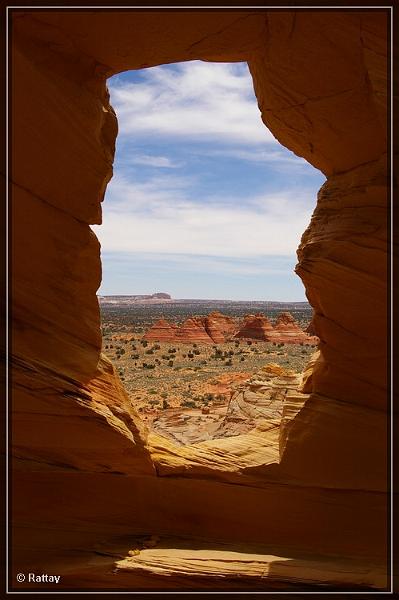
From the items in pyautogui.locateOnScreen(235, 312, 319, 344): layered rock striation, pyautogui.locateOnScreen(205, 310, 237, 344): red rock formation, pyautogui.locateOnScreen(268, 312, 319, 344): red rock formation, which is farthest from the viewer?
pyautogui.locateOnScreen(205, 310, 237, 344): red rock formation

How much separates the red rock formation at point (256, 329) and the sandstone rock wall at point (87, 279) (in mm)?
43993

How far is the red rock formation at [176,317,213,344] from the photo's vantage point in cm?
4866

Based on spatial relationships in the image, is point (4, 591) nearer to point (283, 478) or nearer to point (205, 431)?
point (283, 478)

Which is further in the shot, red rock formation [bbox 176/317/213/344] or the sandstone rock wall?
red rock formation [bbox 176/317/213/344]

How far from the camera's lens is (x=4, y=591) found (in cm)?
634

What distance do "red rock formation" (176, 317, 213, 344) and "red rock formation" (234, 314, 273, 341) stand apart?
181 inches

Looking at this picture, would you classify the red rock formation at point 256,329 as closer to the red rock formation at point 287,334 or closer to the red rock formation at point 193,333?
the red rock formation at point 287,334

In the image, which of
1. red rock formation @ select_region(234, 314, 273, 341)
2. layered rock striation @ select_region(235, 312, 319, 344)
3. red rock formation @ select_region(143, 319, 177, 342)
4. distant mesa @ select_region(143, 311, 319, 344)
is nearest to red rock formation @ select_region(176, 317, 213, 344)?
distant mesa @ select_region(143, 311, 319, 344)

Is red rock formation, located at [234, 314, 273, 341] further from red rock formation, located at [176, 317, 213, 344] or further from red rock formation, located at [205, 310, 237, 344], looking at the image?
red rock formation, located at [176, 317, 213, 344]

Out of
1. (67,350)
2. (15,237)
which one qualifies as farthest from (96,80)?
(67,350)

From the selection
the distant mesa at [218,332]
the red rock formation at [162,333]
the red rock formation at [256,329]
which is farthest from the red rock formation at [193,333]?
the red rock formation at [256,329]

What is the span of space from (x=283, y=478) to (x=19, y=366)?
399 centimetres

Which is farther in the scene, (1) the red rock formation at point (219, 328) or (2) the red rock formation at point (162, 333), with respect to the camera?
(1) the red rock formation at point (219, 328)

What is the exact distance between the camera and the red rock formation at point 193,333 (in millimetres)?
48656
